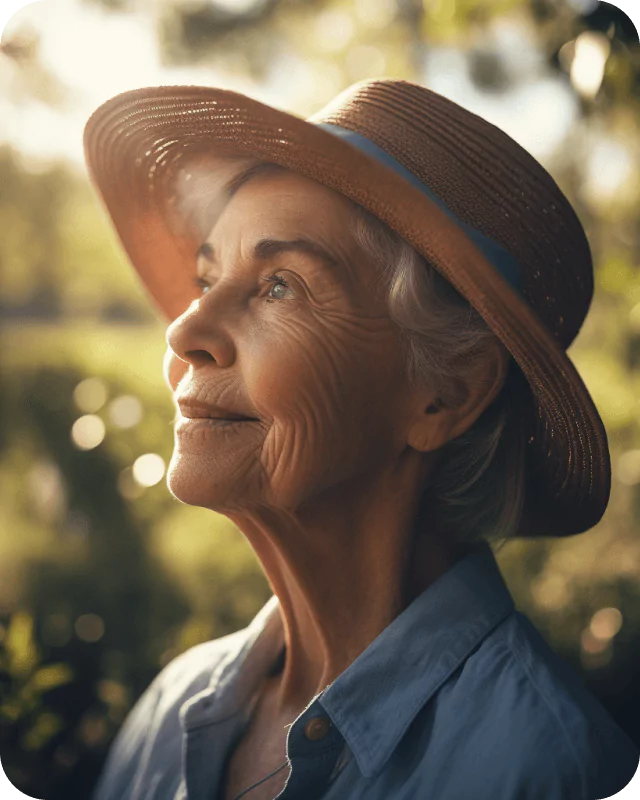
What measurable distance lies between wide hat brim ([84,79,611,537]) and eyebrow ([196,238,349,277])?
0.11 m

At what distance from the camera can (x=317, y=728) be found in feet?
4.79

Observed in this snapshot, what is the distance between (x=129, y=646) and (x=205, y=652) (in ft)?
3.47

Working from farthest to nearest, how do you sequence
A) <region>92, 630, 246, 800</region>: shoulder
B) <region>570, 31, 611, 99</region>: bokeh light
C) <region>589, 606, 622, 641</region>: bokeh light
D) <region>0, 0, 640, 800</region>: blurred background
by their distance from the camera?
<region>589, 606, 622, 641</region>: bokeh light
<region>0, 0, 640, 800</region>: blurred background
<region>570, 31, 611, 99</region>: bokeh light
<region>92, 630, 246, 800</region>: shoulder

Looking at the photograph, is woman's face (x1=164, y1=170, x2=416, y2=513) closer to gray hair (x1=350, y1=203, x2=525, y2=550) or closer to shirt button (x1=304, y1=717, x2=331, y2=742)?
gray hair (x1=350, y1=203, x2=525, y2=550)

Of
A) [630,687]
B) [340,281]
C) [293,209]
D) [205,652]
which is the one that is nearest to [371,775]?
[205,652]

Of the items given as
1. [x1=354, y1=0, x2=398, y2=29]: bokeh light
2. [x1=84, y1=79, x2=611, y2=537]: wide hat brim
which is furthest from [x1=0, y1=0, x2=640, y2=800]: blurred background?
[x1=84, y1=79, x2=611, y2=537]: wide hat brim

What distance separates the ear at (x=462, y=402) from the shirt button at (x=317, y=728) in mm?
526

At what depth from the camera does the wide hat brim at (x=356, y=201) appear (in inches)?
52.1

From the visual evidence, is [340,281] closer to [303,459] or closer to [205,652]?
[303,459]

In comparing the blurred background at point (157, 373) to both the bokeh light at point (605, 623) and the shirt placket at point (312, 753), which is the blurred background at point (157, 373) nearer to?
the bokeh light at point (605, 623)

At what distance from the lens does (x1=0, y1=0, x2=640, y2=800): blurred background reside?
2635 mm

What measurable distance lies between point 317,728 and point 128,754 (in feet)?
2.26

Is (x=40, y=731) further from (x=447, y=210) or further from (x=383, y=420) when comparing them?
(x=447, y=210)

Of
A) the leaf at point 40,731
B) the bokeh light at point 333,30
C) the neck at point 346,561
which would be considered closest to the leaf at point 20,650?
the leaf at point 40,731
